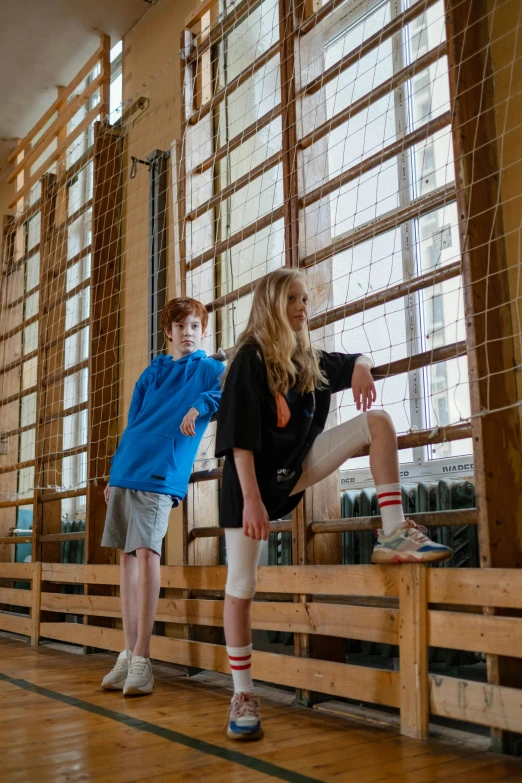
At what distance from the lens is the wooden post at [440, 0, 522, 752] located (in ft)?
5.04

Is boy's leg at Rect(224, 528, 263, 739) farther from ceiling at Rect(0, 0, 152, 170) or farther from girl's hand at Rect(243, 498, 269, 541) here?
ceiling at Rect(0, 0, 152, 170)

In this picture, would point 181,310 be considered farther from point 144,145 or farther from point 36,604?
point 36,604

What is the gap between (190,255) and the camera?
9.16ft

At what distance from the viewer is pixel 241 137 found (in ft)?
8.84

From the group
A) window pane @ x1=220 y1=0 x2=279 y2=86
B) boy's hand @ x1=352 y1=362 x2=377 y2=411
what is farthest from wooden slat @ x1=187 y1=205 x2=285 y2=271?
window pane @ x1=220 y1=0 x2=279 y2=86

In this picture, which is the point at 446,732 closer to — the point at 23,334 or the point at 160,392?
the point at 160,392

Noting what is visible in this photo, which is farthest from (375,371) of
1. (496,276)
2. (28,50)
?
(28,50)

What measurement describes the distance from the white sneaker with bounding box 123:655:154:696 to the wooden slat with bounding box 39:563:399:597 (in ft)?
1.00

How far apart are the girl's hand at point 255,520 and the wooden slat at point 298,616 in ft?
1.18

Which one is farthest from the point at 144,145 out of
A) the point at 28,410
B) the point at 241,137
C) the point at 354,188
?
the point at 28,410

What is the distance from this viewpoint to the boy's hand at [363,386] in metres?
1.74

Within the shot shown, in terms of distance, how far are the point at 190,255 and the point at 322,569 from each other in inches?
54.2

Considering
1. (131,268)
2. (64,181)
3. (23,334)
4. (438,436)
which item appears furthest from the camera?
(23,334)

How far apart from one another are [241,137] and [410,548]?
1.72 metres
